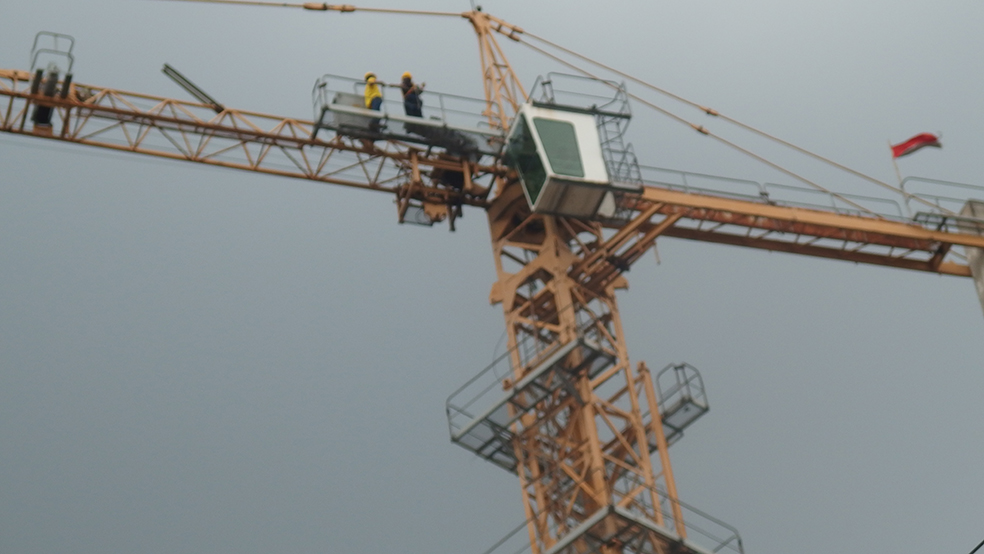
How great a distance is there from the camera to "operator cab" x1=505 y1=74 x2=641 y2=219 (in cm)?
4331

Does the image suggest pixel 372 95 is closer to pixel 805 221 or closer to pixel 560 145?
pixel 560 145

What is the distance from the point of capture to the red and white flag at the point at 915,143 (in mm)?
51156

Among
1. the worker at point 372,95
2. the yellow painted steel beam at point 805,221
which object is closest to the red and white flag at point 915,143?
the yellow painted steel beam at point 805,221

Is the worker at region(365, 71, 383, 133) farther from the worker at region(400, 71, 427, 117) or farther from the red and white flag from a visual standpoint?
the red and white flag

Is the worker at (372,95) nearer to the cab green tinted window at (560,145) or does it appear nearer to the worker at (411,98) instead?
the worker at (411,98)

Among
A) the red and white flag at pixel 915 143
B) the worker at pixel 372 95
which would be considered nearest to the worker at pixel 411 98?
the worker at pixel 372 95

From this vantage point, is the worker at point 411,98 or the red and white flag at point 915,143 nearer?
the worker at point 411,98

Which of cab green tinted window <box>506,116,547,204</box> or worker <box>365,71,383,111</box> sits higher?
worker <box>365,71,383,111</box>

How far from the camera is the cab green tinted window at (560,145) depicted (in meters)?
43.4

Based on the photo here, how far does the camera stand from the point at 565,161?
43.6 m

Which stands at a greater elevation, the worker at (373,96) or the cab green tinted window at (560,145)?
the worker at (373,96)

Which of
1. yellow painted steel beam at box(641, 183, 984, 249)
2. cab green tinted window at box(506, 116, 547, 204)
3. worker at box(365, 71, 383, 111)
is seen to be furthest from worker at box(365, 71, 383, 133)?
yellow painted steel beam at box(641, 183, 984, 249)

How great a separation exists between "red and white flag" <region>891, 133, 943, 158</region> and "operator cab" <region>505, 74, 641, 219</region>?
9.83 m

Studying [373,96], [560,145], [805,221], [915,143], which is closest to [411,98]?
[373,96]
